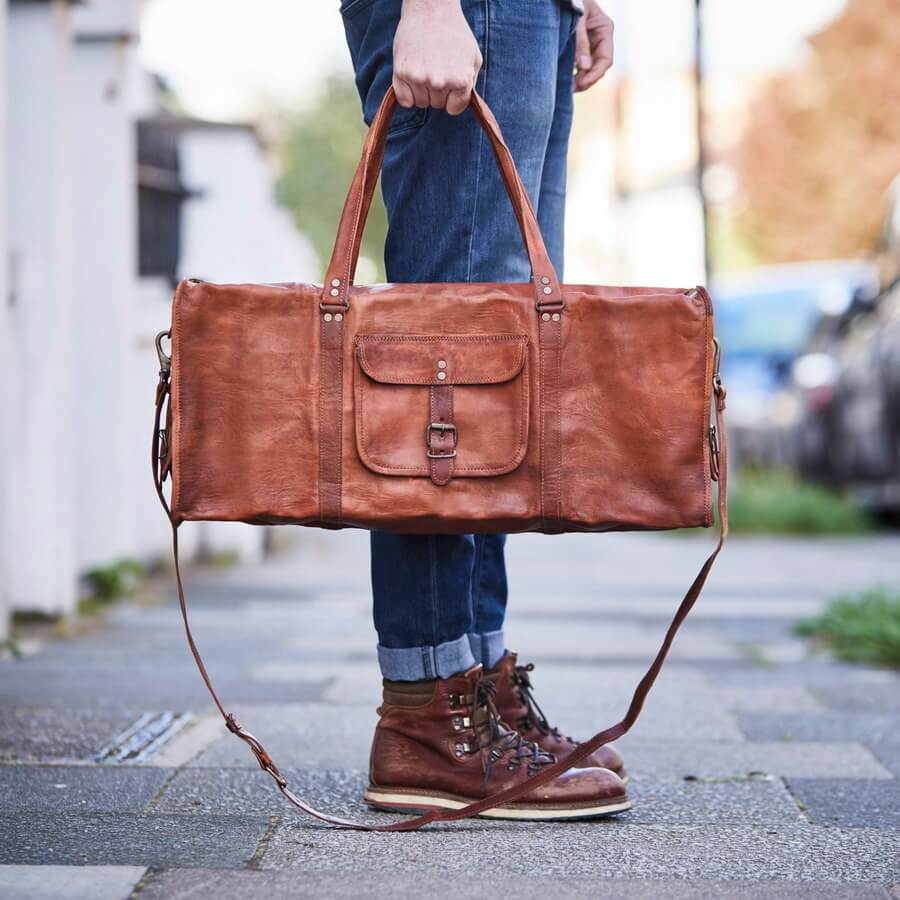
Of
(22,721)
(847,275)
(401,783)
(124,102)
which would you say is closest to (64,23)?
(124,102)

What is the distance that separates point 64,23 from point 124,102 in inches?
47.8

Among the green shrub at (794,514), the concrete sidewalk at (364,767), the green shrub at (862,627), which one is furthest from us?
the green shrub at (794,514)

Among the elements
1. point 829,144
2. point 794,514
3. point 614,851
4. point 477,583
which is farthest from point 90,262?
point 829,144

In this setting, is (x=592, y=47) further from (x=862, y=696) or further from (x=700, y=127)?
(x=700, y=127)

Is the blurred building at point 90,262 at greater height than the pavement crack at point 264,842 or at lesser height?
greater

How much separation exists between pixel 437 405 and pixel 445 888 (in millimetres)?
695

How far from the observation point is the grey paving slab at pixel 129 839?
1.97 m

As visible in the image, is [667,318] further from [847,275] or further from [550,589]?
[847,275]

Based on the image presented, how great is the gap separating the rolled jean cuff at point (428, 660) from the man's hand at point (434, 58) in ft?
2.75

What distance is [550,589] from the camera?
21.8 ft

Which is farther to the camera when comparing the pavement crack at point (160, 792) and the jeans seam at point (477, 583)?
the jeans seam at point (477, 583)

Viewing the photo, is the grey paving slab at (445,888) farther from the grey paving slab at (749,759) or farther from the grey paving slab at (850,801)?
the grey paving slab at (749,759)

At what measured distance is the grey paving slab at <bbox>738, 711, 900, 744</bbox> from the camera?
10.1 feet

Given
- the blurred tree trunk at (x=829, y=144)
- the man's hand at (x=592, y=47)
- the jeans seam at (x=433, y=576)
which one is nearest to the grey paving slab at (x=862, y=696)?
the jeans seam at (x=433, y=576)
